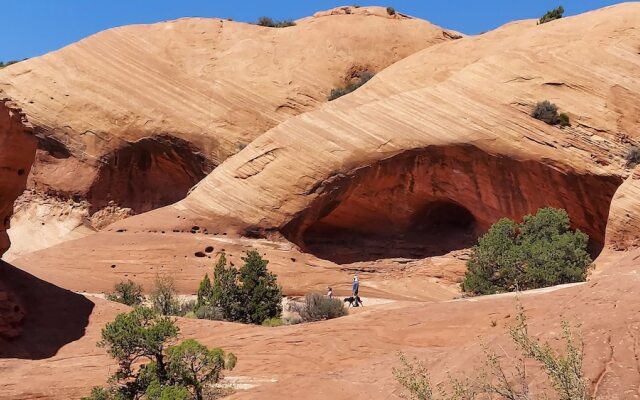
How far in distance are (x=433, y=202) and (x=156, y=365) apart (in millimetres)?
19741

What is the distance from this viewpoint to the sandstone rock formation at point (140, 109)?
3541 centimetres

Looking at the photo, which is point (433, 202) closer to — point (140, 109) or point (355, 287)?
Result: point (355, 287)

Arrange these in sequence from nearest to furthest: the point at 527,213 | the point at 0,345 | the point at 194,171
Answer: the point at 0,345 < the point at 527,213 < the point at 194,171

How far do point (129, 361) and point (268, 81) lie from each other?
26.2 meters

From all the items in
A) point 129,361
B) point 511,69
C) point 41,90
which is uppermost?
point 41,90

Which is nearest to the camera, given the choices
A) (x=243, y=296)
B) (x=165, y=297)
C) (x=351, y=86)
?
(x=243, y=296)

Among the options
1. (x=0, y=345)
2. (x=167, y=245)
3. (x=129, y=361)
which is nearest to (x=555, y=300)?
(x=129, y=361)

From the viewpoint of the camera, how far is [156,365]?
11.3m

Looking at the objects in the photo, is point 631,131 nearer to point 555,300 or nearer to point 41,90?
point 555,300

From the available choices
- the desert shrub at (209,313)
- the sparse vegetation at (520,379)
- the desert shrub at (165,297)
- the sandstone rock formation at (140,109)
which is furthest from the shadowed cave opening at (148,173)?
the sparse vegetation at (520,379)

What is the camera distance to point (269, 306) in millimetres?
20625

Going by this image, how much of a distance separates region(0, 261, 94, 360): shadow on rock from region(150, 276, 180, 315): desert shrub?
237 cm

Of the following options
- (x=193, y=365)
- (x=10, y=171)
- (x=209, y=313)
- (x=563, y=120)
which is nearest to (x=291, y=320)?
(x=209, y=313)

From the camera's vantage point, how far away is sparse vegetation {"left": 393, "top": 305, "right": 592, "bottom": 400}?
6301 mm
